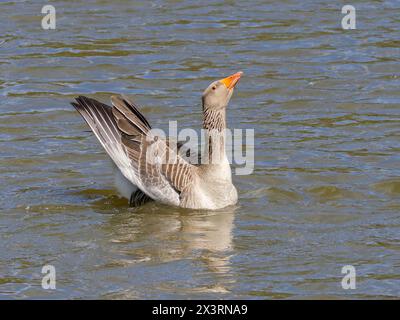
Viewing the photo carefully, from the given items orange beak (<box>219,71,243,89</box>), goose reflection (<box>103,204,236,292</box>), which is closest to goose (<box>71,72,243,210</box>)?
orange beak (<box>219,71,243,89</box>)

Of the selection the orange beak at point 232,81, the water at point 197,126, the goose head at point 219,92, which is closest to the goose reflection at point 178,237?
the water at point 197,126

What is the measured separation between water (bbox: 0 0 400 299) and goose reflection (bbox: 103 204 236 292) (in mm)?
23

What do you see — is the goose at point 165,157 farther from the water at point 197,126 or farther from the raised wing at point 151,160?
the water at point 197,126

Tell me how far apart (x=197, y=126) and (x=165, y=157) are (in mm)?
2688

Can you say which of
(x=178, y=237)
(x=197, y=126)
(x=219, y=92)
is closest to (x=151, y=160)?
(x=219, y=92)

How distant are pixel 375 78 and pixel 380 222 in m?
5.19

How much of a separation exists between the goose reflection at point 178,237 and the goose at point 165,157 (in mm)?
170

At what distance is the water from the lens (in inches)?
402

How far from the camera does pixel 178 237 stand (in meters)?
11.3

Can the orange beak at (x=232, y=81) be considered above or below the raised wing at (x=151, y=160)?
above

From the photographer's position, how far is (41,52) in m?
17.6

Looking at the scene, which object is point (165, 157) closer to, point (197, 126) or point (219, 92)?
point (219, 92)

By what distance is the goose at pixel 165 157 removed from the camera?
12000mm
